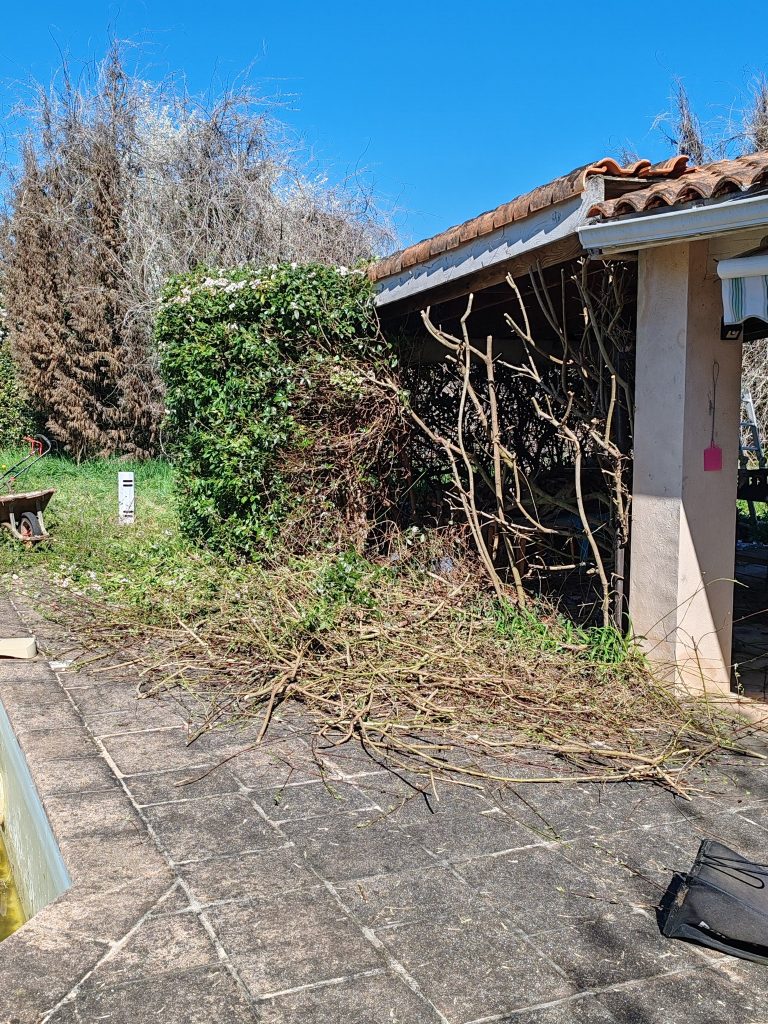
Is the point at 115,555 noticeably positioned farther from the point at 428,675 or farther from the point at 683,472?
the point at 683,472

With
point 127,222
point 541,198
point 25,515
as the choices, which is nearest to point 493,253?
point 541,198

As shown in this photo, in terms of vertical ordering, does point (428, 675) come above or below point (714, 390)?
below

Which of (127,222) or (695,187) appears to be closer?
(695,187)

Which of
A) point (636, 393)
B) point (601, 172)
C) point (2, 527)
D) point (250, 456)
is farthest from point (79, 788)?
point (2, 527)

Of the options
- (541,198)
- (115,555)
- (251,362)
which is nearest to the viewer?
(541,198)

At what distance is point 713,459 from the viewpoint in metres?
5.21

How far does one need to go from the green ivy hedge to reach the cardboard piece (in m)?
2.56

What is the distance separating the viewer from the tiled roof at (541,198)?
5.12m

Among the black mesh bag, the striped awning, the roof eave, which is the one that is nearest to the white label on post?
the roof eave

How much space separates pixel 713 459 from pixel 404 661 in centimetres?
220

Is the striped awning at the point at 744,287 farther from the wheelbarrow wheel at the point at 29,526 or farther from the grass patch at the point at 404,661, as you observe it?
the wheelbarrow wheel at the point at 29,526

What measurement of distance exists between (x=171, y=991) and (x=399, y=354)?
6.55 meters

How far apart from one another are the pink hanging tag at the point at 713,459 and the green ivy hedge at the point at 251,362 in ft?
12.5

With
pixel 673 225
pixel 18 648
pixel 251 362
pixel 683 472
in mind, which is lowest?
pixel 18 648
